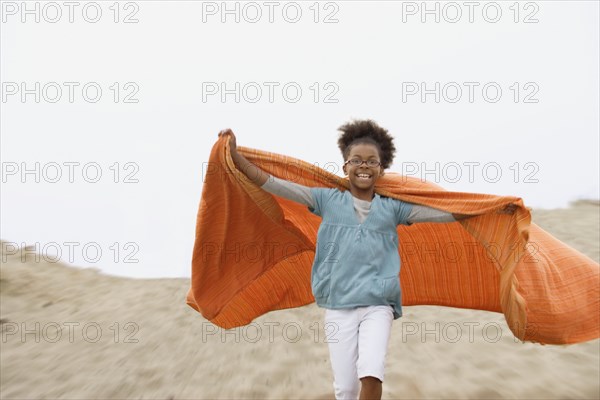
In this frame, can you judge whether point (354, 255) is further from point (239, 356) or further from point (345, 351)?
point (239, 356)

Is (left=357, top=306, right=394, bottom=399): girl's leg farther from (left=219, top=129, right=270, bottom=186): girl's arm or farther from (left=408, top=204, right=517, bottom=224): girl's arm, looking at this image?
(left=219, top=129, right=270, bottom=186): girl's arm

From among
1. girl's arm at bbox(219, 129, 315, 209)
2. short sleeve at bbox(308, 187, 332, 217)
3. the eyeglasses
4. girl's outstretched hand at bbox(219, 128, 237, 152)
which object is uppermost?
girl's outstretched hand at bbox(219, 128, 237, 152)

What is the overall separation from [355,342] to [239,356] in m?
2.77

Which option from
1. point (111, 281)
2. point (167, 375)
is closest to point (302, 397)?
point (167, 375)

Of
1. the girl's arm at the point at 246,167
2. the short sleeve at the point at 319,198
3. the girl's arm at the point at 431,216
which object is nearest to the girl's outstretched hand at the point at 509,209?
the girl's arm at the point at 431,216

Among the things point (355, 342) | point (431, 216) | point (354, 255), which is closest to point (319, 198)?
point (354, 255)

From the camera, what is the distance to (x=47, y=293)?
7.81 m

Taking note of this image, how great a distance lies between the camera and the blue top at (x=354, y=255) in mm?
2729

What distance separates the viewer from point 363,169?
3.00m

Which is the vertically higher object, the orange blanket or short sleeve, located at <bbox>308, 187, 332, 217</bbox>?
short sleeve, located at <bbox>308, 187, 332, 217</bbox>

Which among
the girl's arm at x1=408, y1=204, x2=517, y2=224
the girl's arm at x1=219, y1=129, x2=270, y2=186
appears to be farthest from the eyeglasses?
the girl's arm at x1=219, y1=129, x2=270, y2=186

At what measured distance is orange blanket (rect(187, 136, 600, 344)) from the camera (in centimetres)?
308

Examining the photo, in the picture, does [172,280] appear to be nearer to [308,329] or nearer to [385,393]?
[308,329]

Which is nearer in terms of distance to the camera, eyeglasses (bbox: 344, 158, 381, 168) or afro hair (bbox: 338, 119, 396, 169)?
eyeglasses (bbox: 344, 158, 381, 168)
